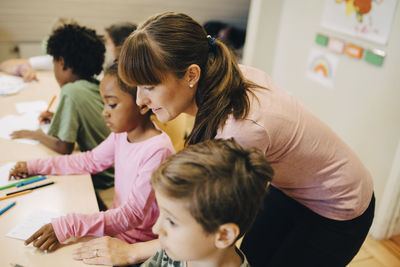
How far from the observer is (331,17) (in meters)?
2.29

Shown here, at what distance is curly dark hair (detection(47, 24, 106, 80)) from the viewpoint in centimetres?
181

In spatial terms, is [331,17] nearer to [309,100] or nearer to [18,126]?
[309,100]

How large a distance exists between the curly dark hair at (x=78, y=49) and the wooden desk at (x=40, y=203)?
1.42 feet

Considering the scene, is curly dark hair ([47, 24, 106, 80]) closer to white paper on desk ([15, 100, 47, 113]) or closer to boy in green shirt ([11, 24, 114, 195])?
boy in green shirt ([11, 24, 114, 195])

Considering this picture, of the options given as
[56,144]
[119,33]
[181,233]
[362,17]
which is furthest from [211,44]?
[362,17]

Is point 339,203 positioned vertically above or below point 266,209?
above

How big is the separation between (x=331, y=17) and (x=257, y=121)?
1732mm

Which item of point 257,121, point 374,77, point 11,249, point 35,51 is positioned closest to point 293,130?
point 257,121

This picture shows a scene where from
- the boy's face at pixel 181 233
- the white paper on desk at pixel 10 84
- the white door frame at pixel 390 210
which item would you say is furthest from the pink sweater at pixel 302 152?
the white paper on desk at pixel 10 84

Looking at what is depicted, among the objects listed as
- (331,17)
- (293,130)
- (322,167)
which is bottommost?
(322,167)

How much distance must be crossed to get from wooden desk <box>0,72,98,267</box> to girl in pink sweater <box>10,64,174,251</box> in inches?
2.7

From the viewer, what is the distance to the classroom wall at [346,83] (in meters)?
1.95

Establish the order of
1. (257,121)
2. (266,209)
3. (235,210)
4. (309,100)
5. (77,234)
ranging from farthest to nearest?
(309,100), (266,209), (77,234), (257,121), (235,210)

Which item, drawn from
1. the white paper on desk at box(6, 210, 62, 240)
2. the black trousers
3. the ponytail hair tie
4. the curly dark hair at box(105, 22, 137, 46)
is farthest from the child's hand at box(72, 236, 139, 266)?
the curly dark hair at box(105, 22, 137, 46)
